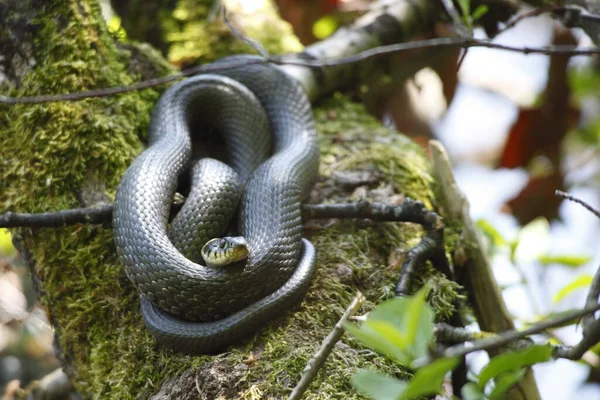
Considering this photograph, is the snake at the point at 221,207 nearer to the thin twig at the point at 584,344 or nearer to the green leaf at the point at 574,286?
the thin twig at the point at 584,344

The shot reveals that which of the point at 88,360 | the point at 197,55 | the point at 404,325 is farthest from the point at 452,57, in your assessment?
the point at 404,325

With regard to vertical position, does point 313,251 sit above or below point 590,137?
above

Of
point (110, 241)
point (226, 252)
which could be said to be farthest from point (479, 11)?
point (110, 241)

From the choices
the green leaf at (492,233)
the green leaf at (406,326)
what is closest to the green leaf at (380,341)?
the green leaf at (406,326)

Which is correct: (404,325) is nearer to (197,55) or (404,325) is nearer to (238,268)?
(238,268)

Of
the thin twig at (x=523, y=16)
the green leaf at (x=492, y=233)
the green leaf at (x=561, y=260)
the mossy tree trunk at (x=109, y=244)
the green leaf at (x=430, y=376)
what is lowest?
the green leaf at (x=561, y=260)

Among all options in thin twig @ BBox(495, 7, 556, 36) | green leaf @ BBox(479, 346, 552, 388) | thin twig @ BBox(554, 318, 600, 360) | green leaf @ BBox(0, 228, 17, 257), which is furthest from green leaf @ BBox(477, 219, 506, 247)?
green leaf @ BBox(0, 228, 17, 257)
